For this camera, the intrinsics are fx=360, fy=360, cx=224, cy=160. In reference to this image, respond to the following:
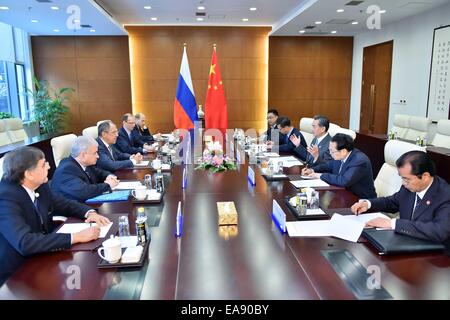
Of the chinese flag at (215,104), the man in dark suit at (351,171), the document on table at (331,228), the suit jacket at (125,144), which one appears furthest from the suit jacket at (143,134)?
the document on table at (331,228)

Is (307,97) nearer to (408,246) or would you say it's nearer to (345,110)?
(345,110)

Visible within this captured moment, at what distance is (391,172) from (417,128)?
2.81 metres

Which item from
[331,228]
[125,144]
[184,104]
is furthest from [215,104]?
[331,228]

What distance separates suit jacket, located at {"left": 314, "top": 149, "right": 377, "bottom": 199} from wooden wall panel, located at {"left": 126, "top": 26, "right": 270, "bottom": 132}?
6.42m

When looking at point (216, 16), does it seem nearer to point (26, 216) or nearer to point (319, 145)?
point (319, 145)

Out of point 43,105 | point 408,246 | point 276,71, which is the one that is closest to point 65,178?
point 408,246

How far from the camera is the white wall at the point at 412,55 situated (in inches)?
247

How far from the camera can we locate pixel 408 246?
1565 millimetres

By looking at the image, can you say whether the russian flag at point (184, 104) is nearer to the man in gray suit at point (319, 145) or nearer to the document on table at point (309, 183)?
the man in gray suit at point (319, 145)

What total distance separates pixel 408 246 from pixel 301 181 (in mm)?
1316

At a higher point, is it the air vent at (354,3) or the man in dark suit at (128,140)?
the air vent at (354,3)

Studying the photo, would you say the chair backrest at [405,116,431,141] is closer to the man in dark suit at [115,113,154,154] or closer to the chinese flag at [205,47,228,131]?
the chinese flag at [205,47,228,131]

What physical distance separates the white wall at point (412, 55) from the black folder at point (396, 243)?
559cm

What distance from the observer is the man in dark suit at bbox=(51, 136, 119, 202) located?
8.00 ft
